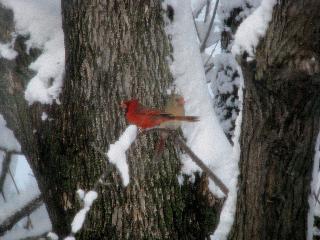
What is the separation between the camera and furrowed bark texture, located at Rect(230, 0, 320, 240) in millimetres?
1158

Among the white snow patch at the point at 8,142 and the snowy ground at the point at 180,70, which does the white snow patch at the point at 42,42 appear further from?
the white snow patch at the point at 8,142

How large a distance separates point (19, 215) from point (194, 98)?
5.08 feet

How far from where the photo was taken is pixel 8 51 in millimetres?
2254

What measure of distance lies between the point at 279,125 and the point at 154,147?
87cm

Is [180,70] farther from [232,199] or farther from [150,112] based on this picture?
[232,199]

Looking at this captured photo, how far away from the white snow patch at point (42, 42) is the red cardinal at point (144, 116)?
1.45 feet

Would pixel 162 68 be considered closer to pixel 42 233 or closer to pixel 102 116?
pixel 102 116

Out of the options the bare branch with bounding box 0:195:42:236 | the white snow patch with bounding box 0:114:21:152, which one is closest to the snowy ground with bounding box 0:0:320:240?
the bare branch with bounding box 0:195:42:236

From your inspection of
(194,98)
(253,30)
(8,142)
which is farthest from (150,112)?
(8,142)

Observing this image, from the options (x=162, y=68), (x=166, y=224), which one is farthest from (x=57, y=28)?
(x=166, y=224)

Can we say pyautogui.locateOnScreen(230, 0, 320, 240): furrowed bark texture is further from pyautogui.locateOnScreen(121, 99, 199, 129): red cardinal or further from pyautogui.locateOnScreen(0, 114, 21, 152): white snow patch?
pyautogui.locateOnScreen(0, 114, 21, 152): white snow patch

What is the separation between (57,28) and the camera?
2326mm

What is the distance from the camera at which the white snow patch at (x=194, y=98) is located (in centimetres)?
209

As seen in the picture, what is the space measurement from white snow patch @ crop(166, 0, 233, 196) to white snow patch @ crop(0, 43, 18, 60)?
80 cm
